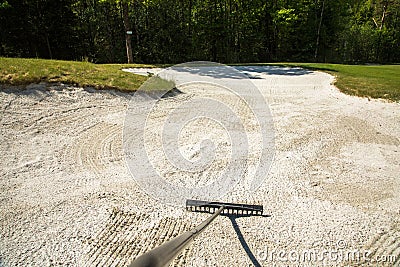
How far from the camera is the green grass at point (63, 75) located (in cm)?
711

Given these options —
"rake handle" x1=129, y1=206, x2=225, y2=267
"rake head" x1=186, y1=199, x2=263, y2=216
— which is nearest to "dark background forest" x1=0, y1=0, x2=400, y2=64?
"rake head" x1=186, y1=199, x2=263, y2=216

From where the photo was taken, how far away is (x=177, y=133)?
6.27 metres

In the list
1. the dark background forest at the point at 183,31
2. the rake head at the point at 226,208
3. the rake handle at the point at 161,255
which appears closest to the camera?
the rake handle at the point at 161,255

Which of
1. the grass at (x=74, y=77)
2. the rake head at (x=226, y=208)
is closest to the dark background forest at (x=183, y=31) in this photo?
the grass at (x=74, y=77)

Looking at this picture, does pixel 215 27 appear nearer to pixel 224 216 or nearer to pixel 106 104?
pixel 106 104

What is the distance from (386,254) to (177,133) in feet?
13.9

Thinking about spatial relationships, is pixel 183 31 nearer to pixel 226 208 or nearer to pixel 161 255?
pixel 226 208

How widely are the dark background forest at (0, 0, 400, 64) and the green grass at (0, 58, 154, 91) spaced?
1036 centimetres

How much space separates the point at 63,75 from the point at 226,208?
6392mm

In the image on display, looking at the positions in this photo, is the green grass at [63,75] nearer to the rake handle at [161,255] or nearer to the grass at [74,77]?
the grass at [74,77]

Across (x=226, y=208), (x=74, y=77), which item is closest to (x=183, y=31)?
(x=74, y=77)

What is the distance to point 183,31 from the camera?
2375 cm

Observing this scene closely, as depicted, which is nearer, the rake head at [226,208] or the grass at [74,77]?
the rake head at [226,208]

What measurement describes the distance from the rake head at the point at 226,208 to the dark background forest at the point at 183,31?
16.4m
